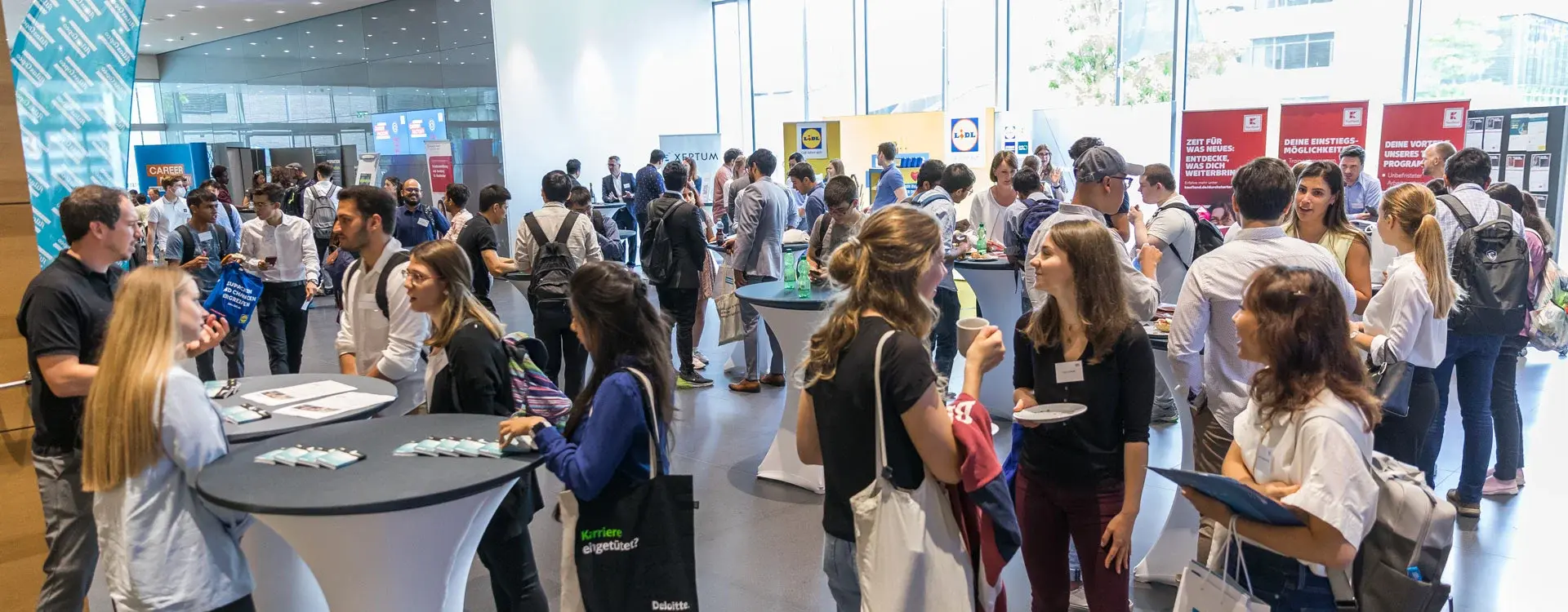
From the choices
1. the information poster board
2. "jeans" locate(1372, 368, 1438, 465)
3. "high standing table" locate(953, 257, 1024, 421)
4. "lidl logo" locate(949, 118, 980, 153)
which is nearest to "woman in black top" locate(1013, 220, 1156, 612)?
"jeans" locate(1372, 368, 1438, 465)

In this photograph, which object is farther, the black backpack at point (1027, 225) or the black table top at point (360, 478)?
the black backpack at point (1027, 225)

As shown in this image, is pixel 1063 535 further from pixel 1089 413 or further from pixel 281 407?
pixel 281 407

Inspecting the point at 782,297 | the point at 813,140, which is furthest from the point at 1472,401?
the point at 813,140

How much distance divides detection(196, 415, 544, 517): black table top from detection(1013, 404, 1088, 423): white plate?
1129mm

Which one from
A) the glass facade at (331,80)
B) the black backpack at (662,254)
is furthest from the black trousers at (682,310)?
the glass facade at (331,80)

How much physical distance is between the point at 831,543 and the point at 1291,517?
0.90 m

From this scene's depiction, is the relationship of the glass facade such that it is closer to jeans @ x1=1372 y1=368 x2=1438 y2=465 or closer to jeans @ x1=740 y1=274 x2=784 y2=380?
jeans @ x1=740 y1=274 x2=784 y2=380

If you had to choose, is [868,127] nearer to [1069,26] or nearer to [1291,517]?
[1069,26]

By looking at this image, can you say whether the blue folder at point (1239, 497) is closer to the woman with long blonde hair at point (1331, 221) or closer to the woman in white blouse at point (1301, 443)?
the woman in white blouse at point (1301, 443)

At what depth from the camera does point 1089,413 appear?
2.31 m

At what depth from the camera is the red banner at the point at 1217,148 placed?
30.7 ft

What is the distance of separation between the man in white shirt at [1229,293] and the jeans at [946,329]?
2.61 m

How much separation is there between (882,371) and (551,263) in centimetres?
384

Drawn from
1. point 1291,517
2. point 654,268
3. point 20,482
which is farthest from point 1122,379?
point 654,268
